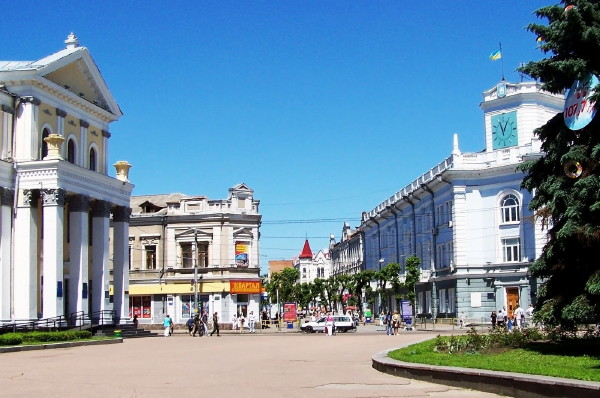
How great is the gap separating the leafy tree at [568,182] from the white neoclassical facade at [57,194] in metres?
26.5

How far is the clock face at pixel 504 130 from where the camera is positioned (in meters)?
59.8

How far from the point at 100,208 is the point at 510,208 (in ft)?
101

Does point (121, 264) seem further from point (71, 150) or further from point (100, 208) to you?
point (71, 150)

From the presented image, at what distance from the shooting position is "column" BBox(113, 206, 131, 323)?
46938 mm

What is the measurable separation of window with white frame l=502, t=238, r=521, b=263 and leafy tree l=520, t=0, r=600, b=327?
38.5 metres

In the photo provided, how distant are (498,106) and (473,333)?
139 ft

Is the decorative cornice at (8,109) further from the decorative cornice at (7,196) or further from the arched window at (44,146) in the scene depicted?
the decorative cornice at (7,196)

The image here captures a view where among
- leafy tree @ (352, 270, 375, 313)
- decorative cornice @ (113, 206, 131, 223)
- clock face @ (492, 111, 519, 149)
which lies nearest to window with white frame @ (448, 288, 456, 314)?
clock face @ (492, 111, 519, 149)

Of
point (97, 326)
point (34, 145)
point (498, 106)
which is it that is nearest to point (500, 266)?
point (498, 106)

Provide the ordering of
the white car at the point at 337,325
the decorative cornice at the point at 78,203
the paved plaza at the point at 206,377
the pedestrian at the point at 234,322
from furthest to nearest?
the pedestrian at the point at 234,322 → the white car at the point at 337,325 → the decorative cornice at the point at 78,203 → the paved plaza at the point at 206,377

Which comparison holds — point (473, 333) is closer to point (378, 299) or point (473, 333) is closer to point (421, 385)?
point (421, 385)

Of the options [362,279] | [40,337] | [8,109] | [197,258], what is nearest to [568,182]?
[40,337]

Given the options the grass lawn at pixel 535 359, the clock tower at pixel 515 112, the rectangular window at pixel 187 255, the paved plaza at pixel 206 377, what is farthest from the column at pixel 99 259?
the clock tower at pixel 515 112

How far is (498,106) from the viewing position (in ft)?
199
